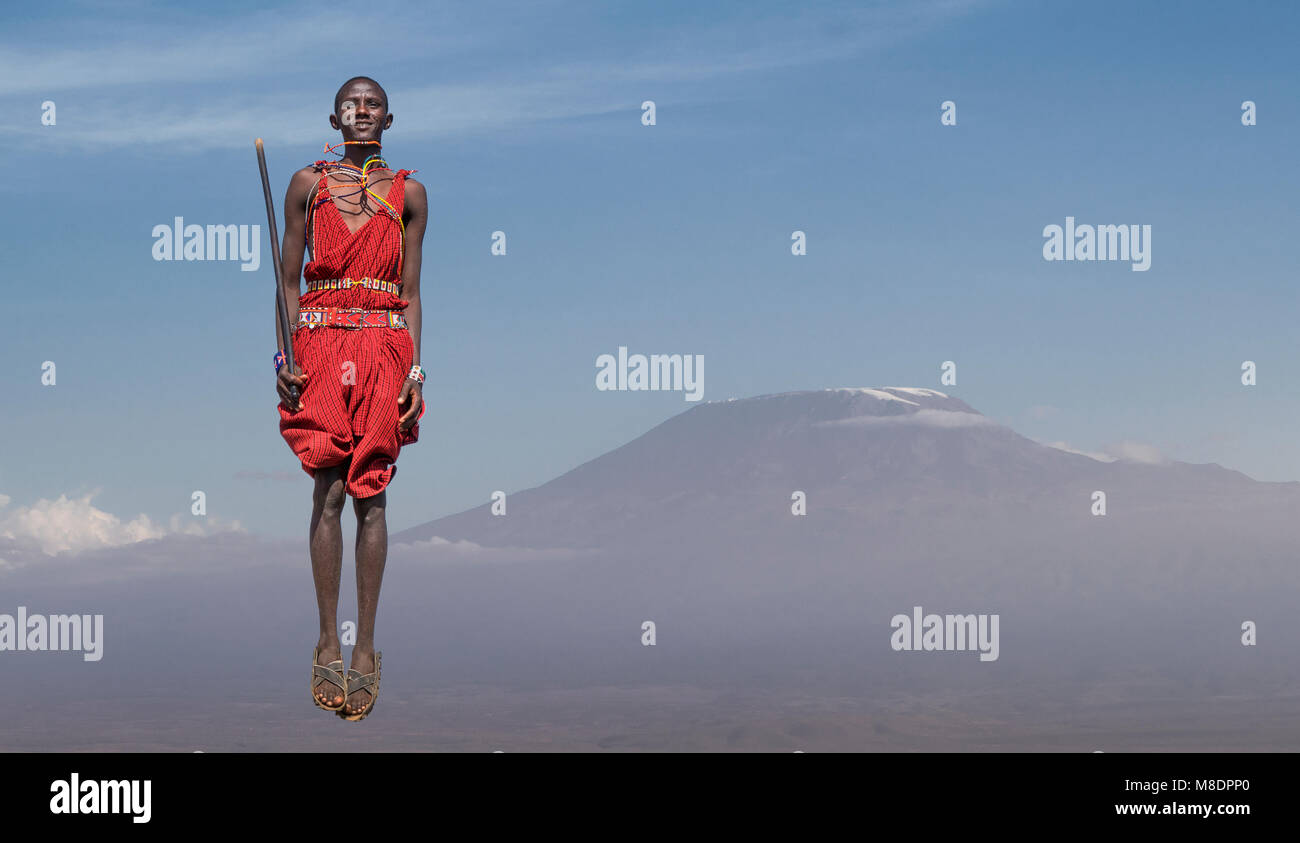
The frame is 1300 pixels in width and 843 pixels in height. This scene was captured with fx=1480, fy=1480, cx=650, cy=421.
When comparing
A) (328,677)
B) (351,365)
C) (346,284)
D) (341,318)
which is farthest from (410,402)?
(328,677)

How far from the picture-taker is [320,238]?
10070 millimetres

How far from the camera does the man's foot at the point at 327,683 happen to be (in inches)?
380

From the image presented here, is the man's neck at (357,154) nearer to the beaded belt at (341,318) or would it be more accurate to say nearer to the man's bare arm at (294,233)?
the man's bare arm at (294,233)

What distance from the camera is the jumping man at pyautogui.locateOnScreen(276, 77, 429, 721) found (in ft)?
32.3

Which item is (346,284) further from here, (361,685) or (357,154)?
(361,685)

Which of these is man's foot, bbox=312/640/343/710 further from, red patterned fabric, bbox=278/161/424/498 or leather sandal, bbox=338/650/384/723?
red patterned fabric, bbox=278/161/424/498

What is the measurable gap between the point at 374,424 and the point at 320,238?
1334 mm

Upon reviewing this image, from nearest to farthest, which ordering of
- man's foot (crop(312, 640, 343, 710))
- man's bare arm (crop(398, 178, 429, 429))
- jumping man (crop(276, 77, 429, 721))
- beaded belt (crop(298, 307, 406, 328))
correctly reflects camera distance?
man's foot (crop(312, 640, 343, 710)) → jumping man (crop(276, 77, 429, 721)) → beaded belt (crop(298, 307, 406, 328)) → man's bare arm (crop(398, 178, 429, 429))

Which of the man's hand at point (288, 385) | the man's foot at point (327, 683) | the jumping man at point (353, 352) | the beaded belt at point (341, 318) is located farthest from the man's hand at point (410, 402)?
the man's foot at point (327, 683)

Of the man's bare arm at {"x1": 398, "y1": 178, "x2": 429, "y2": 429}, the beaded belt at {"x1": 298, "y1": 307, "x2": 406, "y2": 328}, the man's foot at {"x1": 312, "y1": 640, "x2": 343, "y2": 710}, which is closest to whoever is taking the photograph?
the man's foot at {"x1": 312, "y1": 640, "x2": 343, "y2": 710}

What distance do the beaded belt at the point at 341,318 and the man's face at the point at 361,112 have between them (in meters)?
1.20

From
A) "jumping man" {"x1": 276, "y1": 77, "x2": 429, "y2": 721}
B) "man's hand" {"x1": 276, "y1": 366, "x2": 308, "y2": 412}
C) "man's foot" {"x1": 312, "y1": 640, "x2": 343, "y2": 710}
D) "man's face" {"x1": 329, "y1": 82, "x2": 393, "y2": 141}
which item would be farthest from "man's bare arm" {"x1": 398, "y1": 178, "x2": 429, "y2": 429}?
"man's foot" {"x1": 312, "y1": 640, "x2": 343, "y2": 710}

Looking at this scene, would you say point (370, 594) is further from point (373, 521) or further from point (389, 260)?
point (389, 260)
